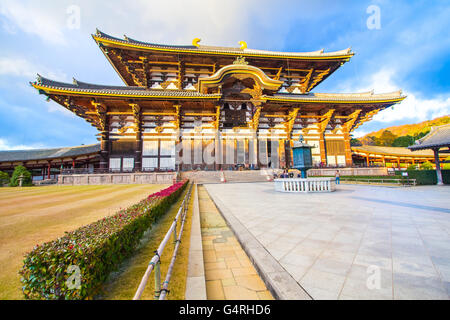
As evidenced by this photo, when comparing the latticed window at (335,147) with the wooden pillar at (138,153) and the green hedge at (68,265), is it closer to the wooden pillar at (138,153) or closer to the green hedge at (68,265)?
the wooden pillar at (138,153)

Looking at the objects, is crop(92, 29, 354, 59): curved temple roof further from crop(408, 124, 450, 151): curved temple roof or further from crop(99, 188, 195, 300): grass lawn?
crop(99, 188, 195, 300): grass lawn

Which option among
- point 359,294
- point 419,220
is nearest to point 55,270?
point 359,294

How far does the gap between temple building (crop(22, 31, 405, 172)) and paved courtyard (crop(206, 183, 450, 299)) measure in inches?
594

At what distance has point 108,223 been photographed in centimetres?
278

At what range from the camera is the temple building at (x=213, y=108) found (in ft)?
55.6

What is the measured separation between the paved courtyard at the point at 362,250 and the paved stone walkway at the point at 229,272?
433mm

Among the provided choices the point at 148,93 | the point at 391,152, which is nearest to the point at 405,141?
the point at 391,152

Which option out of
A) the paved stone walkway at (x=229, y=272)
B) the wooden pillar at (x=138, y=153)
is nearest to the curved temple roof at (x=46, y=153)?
the wooden pillar at (x=138, y=153)

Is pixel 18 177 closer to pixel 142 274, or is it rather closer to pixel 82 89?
pixel 82 89

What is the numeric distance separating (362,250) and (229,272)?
206 cm

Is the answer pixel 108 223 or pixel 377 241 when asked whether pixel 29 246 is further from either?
pixel 377 241

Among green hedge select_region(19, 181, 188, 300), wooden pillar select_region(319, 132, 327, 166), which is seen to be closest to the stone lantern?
green hedge select_region(19, 181, 188, 300)

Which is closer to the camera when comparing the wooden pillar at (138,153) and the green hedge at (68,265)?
the green hedge at (68,265)

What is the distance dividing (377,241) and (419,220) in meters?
2.29
